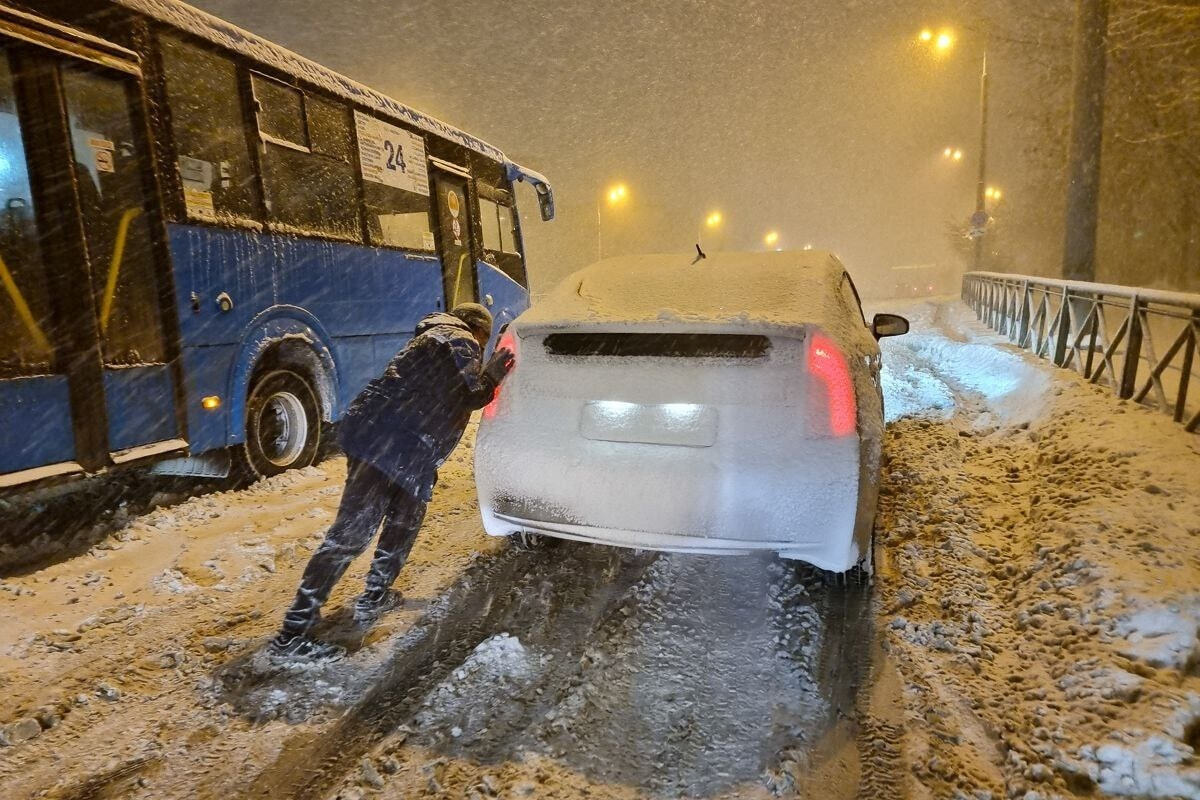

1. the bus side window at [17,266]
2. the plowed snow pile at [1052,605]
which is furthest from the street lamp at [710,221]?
the bus side window at [17,266]

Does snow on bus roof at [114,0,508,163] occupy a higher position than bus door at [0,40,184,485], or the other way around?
snow on bus roof at [114,0,508,163]

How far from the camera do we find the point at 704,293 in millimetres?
3422

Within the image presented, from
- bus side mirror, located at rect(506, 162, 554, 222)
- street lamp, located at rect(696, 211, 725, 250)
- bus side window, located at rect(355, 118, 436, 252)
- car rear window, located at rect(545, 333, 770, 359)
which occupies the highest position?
street lamp, located at rect(696, 211, 725, 250)

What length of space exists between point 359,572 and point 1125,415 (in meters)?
5.93

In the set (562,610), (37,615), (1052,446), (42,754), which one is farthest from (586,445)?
(1052,446)

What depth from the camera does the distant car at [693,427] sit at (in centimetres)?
289

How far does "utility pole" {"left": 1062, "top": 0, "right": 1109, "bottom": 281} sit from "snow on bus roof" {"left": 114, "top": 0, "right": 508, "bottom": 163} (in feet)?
31.6

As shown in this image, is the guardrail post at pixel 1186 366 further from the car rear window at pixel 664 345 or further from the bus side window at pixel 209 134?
the bus side window at pixel 209 134

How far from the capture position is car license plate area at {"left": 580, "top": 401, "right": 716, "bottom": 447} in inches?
117

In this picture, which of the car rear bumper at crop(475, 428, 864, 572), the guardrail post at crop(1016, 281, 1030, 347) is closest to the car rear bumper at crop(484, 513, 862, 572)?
the car rear bumper at crop(475, 428, 864, 572)

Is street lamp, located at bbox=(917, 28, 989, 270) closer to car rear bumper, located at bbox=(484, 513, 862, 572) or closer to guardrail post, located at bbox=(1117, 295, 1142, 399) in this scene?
guardrail post, located at bbox=(1117, 295, 1142, 399)

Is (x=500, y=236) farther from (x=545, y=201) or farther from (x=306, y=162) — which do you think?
(x=306, y=162)

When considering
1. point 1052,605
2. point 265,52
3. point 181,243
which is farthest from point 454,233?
point 1052,605

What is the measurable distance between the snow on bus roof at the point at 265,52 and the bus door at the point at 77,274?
655 mm
